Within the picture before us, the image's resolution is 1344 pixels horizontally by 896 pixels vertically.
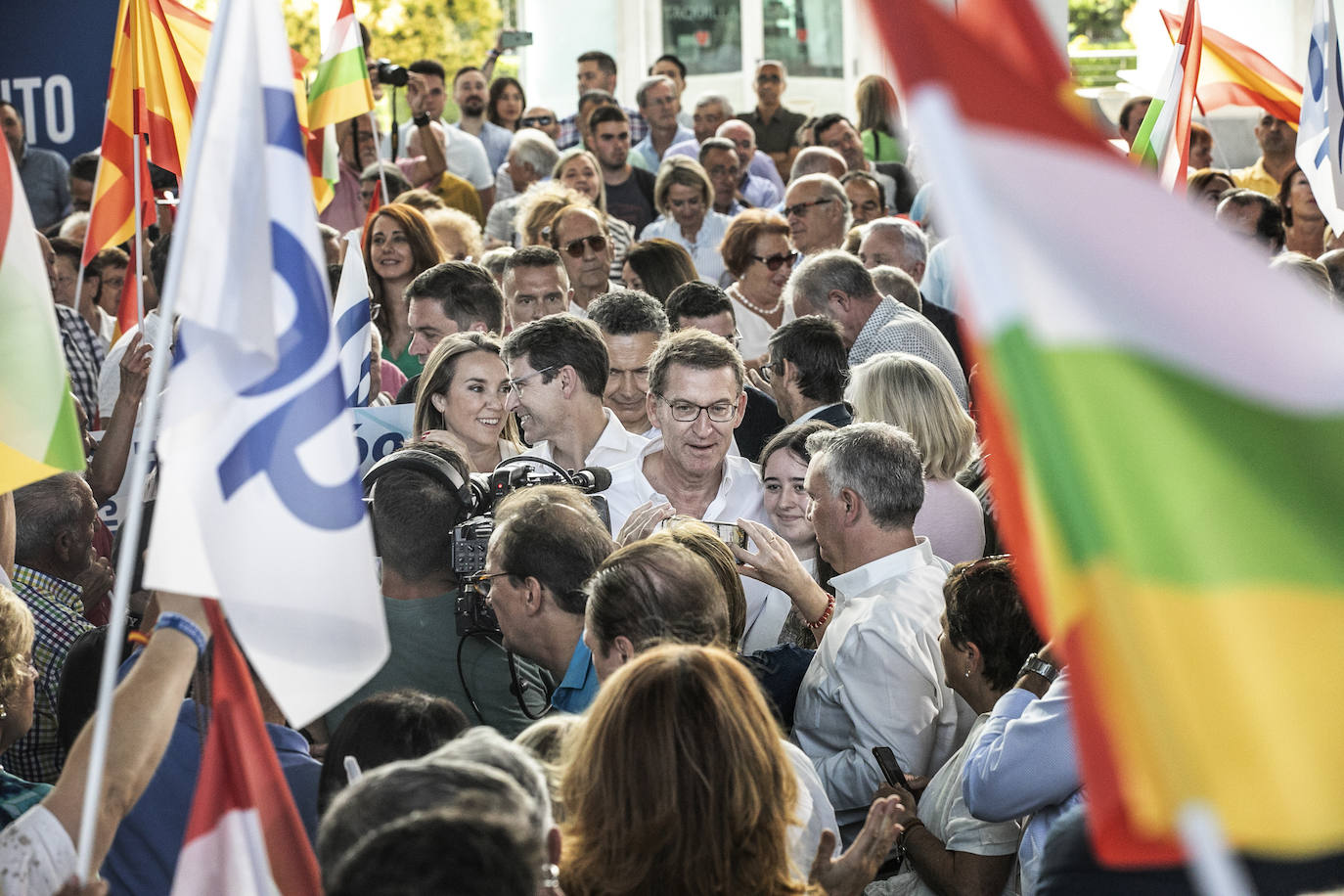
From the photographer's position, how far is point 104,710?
2004mm

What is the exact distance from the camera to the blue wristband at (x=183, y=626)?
2.39 m

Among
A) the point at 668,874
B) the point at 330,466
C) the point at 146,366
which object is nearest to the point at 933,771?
the point at 668,874

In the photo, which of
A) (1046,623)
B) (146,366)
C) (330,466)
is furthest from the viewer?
(146,366)

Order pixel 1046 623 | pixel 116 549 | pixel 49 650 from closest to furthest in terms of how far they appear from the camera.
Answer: pixel 1046 623
pixel 49 650
pixel 116 549

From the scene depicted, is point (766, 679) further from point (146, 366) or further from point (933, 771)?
point (146, 366)

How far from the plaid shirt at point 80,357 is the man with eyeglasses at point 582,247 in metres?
2.15

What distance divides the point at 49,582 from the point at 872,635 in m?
2.16

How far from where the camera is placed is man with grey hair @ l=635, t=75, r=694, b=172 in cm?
1159

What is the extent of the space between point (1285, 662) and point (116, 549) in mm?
3436

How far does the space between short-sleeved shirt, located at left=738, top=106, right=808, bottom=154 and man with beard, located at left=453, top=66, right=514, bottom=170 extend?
2.05 metres

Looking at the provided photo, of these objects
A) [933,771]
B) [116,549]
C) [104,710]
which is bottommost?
[933,771]

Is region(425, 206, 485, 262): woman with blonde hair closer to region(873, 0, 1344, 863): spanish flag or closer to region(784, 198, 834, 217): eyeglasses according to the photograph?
region(784, 198, 834, 217): eyeglasses

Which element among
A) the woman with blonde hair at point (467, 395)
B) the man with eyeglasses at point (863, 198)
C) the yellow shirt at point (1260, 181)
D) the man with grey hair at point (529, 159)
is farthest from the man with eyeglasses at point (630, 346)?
the yellow shirt at point (1260, 181)

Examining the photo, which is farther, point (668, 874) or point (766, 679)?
point (766, 679)
